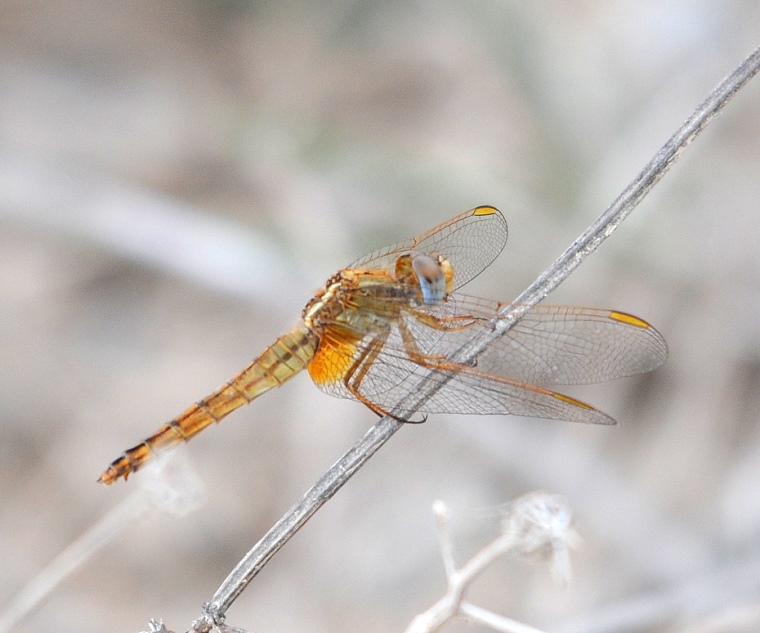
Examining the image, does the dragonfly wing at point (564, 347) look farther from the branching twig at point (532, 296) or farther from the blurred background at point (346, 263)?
the blurred background at point (346, 263)

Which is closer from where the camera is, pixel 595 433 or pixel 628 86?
pixel 595 433

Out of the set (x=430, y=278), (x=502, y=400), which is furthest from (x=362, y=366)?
(x=502, y=400)

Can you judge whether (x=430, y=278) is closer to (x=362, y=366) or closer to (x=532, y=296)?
(x=362, y=366)

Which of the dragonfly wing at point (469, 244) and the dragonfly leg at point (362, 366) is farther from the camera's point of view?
the dragonfly wing at point (469, 244)

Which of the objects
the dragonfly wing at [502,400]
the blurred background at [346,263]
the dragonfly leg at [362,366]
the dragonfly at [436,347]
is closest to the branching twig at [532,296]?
the dragonfly at [436,347]

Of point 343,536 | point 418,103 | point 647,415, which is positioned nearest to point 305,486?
point 343,536

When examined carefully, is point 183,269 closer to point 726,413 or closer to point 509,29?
point 509,29

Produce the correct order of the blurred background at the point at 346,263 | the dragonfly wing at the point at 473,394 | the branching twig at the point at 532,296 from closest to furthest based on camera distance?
the branching twig at the point at 532,296, the dragonfly wing at the point at 473,394, the blurred background at the point at 346,263
